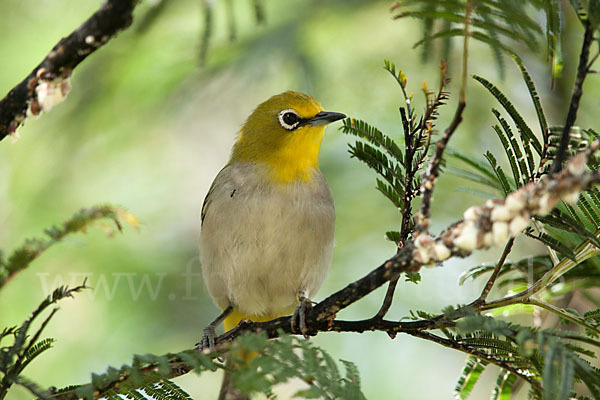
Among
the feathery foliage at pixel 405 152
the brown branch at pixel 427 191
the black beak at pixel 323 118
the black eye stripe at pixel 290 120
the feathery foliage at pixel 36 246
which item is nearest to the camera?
the feathery foliage at pixel 36 246

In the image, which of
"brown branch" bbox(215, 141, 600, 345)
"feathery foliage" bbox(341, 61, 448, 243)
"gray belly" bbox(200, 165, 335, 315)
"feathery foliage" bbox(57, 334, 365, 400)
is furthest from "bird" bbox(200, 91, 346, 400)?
"brown branch" bbox(215, 141, 600, 345)

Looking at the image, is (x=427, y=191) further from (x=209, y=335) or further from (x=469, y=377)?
(x=209, y=335)

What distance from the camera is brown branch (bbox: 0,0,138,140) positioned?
1572 mm

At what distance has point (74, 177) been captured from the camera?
598cm

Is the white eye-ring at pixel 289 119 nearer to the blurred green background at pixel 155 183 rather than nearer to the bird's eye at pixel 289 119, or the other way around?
the bird's eye at pixel 289 119

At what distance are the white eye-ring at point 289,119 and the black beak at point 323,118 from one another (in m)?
0.08

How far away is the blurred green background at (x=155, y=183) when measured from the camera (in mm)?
5316

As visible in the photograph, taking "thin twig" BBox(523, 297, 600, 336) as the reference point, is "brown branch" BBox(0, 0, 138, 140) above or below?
above

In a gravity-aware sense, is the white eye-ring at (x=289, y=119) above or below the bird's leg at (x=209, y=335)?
above

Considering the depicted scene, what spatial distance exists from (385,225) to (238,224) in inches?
96.7

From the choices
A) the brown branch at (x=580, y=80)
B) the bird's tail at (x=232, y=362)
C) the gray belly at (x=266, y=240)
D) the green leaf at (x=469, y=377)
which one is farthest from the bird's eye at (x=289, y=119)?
the brown branch at (x=580, y=80)

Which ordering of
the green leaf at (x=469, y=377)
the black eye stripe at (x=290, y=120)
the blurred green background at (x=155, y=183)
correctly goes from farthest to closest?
1. the blurred green background at (x=155, y=183)
2. the black eye stripe at (x=290, y=120)
3. the green leaf at (x=469, y=377)

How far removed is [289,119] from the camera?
418cm

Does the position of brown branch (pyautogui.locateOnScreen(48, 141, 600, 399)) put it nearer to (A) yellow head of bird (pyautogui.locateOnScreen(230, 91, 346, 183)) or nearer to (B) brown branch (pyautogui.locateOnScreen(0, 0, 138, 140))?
(B) brown branch (pyautogui.locateOnScreen(0, 0, 138, 140))
